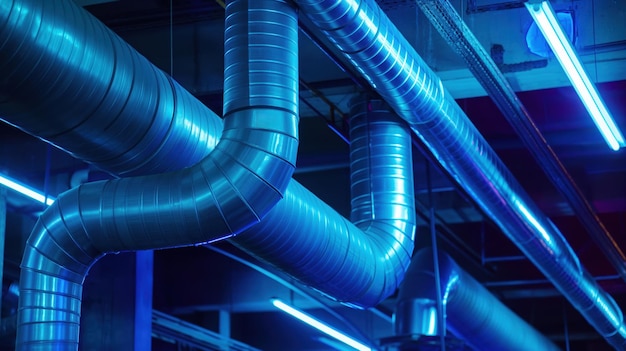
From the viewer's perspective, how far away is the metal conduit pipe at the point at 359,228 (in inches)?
215

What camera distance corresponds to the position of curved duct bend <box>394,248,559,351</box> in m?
8.74

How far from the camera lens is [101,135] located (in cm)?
434

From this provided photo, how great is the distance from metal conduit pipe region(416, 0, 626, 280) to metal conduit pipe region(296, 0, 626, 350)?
1.02 ft

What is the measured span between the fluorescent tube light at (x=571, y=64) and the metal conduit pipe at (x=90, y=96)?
1852mm

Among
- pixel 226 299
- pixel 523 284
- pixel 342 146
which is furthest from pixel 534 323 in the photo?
pixel 342 146

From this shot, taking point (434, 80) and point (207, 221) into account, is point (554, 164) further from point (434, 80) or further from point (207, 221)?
point (207, 221)

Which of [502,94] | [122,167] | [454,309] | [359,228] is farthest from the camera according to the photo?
[454,309]

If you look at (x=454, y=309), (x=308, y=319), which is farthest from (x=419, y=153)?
(x=308, y=319)

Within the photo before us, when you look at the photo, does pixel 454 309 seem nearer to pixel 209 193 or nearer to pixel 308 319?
pixel 308 319

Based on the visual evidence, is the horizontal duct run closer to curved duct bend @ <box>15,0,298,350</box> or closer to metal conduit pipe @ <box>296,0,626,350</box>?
curved duct bend @ <box>15,0,298,350</box>

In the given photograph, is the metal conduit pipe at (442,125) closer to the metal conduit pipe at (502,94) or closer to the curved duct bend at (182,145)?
the metal conduit pipe at (502,94)

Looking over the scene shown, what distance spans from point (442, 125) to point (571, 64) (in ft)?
5.71

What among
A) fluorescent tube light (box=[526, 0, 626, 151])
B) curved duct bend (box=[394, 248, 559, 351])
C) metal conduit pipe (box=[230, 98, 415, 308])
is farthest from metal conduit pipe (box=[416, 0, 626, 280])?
curved duct bend (box=[394, 248, 559, 351])

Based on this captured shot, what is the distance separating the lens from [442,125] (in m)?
6.49
